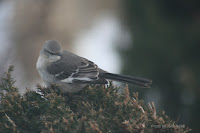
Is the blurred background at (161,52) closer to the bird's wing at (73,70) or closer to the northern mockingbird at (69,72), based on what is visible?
the northern mockingbird at (69,72)

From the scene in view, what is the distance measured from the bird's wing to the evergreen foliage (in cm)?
97

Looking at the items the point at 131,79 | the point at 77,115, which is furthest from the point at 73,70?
the point at 77,115

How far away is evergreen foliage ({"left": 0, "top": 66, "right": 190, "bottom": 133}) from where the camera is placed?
253 cm

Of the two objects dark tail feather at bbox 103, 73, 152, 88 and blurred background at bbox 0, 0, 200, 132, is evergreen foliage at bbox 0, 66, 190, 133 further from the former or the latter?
blurred background at bbox 0, 0, 200, 132

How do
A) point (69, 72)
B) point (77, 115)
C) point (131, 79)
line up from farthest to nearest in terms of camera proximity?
1. point (69, 72)
2. point (131, 79)
3. point (77, 115)

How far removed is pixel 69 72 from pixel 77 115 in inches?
63.5

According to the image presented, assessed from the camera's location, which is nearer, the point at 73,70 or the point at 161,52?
the point at 73,70

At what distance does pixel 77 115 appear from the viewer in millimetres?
2738

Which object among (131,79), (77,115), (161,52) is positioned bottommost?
(77,115)

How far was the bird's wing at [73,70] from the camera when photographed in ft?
13.5

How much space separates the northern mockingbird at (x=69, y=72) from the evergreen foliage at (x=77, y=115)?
0.86 metres

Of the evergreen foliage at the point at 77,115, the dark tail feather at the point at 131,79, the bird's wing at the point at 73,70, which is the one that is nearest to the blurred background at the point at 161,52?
the dark tail feather at the point at 131,79

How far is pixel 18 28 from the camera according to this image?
27.4 feet

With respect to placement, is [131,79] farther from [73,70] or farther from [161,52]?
[161,52]
